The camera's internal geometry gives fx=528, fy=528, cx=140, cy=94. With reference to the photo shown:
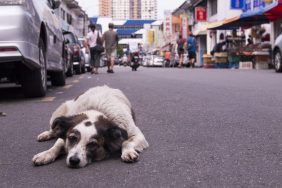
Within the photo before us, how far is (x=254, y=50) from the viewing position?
26125 mm

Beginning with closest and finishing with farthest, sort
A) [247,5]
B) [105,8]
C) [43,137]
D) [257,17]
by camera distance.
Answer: [43,137] < [257,17] < [247,5] < [105,8]

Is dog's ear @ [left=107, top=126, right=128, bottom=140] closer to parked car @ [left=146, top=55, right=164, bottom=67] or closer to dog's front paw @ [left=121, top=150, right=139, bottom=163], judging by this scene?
dog's front paw @ [left=121, top=150, right=139, bottom=163]

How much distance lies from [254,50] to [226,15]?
16943 millimetres

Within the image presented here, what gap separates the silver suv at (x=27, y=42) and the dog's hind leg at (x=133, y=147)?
365 cm

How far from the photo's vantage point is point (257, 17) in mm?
27422

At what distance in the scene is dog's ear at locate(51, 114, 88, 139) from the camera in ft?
12.8

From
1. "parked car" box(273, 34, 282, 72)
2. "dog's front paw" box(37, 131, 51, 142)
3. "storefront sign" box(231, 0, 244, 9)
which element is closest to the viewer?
"dog's front paw" box(37, 131, 51, 142)

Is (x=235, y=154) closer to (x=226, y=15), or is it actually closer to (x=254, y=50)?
(x=254, y=50)

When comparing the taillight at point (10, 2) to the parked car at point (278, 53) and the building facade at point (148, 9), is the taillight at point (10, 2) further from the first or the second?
the building facade at point (148, 9)

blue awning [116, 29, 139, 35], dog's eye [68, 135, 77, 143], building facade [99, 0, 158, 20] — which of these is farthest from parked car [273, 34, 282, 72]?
building facade [99, 0, 158, 20]

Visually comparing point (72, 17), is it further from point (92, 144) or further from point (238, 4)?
point (92, 144)

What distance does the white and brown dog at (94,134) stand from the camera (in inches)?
145

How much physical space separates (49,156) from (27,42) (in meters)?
3.95

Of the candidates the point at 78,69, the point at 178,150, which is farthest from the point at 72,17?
the point at 178,150
